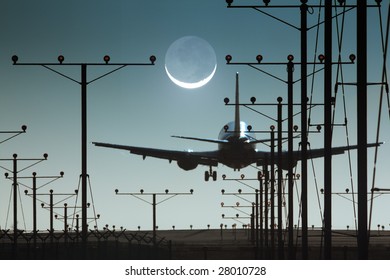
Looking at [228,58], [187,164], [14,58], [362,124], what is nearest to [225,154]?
[187,164]

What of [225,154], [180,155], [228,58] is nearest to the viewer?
[228,58]

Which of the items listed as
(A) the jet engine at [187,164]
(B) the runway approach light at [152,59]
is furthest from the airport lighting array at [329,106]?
(A) the jet engine at [187,164]

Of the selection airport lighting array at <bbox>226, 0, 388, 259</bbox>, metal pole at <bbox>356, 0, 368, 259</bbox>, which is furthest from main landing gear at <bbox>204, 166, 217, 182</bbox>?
metal pole at <bbox>356, 0, 368, 259</bbox>

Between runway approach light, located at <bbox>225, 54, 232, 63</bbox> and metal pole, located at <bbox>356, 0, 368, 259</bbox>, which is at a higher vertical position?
runway approach light, located at <bbox>225, 54, 232, 63</bbox>

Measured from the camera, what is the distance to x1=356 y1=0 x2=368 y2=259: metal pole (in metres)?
26.2

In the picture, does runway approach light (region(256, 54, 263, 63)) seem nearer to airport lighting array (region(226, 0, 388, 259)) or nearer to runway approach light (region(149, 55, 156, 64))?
airport lighting array (region(226, 0, 388, 259))

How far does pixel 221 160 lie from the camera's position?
116688 mm

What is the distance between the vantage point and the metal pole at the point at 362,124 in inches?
1033

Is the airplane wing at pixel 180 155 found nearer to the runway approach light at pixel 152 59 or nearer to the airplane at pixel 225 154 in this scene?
the airplane at pixel 225 154

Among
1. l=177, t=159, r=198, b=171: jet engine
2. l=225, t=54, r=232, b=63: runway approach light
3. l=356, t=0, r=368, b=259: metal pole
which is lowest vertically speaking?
l=356, t=0, r=368, b=259: metal pole

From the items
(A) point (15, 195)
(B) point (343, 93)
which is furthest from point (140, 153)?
(B) point (343, 93)

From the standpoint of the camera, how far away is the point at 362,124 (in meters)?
26.6

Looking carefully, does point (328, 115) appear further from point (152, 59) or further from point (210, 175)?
point (210, 175)
